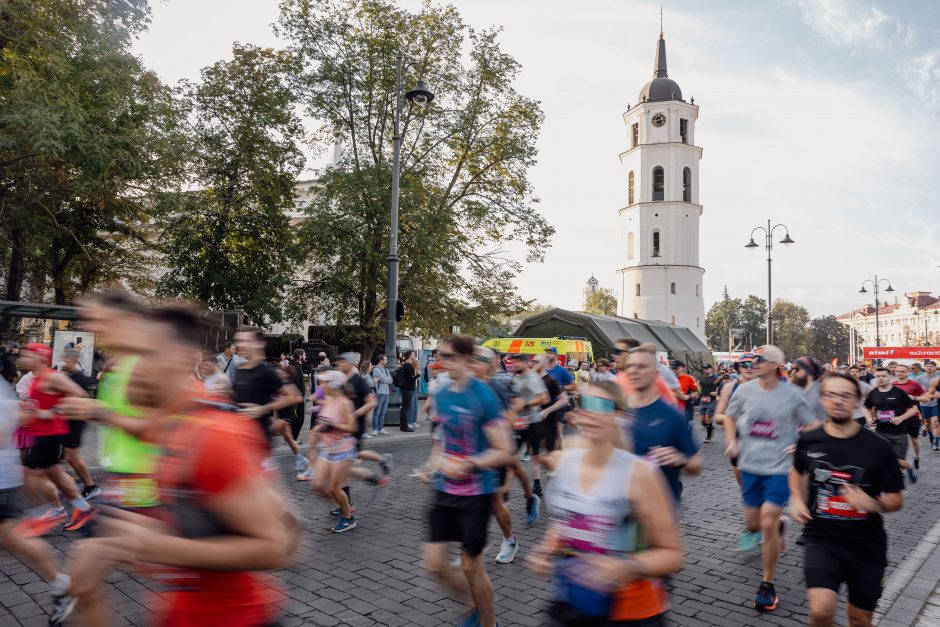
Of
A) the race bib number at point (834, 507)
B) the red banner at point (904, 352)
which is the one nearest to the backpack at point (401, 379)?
the race bib number at point (834, 507)

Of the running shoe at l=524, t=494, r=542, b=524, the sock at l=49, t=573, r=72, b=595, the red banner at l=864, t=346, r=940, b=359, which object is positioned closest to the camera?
the sock at l=49, t=573, r=72, b=595

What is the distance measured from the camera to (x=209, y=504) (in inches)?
67.7

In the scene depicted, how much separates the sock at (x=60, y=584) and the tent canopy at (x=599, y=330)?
27510mm

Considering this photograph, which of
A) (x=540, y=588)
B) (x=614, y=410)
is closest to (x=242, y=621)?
(x=614, y=410)

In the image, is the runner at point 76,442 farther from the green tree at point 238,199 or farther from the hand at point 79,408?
the green tree at point 238,199

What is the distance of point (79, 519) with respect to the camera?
22.0 ft

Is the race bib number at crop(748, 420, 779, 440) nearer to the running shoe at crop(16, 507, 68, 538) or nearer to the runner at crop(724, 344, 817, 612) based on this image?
the runner at crop(724, 344, 817, 612)

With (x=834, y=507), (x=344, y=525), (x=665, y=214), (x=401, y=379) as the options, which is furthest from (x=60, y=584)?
(x=665, y=214)

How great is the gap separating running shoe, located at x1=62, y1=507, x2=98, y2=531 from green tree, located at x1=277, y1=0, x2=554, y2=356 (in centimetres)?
1719

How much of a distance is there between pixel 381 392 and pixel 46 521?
9.13 meters

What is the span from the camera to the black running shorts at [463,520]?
4152 mm

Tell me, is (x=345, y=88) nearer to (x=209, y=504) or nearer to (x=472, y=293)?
(x=472, y=293)

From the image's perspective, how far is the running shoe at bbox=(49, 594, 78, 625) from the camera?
14.2 feet

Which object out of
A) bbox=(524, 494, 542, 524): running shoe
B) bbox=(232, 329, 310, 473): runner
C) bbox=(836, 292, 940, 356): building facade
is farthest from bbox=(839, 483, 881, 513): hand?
bbox=(836, 292, 940, 356): building facade
